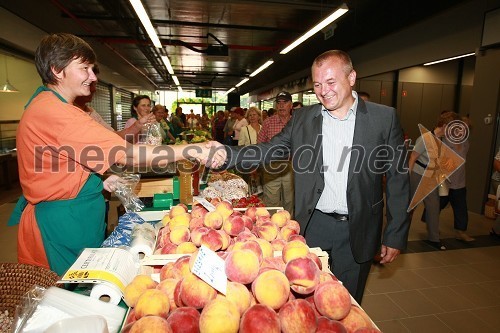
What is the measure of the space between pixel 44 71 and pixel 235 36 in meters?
10.6

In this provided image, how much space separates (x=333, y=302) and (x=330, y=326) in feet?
0.22

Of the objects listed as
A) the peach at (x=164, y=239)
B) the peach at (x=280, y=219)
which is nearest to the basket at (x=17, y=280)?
the peach at (x=164, y=239)

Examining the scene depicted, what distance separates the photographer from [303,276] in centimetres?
100

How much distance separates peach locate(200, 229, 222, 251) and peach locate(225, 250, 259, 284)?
0.21 metres

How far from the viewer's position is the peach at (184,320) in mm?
870

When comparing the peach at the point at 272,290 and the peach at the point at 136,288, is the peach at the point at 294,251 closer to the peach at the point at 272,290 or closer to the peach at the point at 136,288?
the peach at the point at 272,290

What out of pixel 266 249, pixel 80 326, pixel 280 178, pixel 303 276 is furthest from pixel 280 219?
pixel 280 178

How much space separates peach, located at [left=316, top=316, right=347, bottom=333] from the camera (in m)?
0.88

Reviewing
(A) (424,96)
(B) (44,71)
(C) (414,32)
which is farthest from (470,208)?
(B) (44,71)

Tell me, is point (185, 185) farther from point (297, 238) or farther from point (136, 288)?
point (136, 288)

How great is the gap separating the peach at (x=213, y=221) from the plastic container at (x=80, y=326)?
68cm

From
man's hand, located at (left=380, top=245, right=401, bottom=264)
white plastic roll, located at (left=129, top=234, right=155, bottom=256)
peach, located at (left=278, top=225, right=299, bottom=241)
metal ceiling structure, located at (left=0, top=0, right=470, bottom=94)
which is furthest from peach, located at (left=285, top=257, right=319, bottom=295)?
metal ceiling structure, located at (left=0, top=0, right=470, bottom=94)

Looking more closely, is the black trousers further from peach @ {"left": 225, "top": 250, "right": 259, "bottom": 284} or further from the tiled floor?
peach @ {"left": 225, "top": 250, "right": 259, "bottom": 284}

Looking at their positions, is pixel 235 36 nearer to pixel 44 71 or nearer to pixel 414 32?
pixel 414 32
